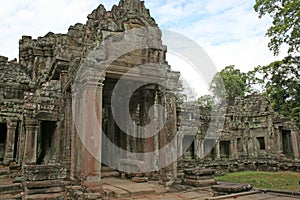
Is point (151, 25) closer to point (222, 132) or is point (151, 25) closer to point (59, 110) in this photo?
point (59, 110)

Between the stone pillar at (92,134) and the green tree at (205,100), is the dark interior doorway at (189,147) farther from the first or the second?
the green tree at (205,100)

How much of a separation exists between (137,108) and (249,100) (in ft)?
47.8

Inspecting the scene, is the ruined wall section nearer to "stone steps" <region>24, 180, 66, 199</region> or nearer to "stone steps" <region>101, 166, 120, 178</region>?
"stone steps" <region>101, 166, 120, 178</region>

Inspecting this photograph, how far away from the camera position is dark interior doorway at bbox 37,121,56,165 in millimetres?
10384

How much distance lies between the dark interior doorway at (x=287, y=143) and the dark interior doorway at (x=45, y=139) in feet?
62.2

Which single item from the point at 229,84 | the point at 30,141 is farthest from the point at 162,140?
the point at 229,84

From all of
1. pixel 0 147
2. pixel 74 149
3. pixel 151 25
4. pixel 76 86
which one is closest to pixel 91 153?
Answer: pixel 74 149

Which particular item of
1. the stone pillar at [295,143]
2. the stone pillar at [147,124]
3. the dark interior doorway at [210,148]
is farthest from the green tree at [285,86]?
the stone pillar at [147,124]

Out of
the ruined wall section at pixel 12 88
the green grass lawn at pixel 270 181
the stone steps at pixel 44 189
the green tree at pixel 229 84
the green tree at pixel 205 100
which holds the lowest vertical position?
the green grass lawn at pixel 270 181

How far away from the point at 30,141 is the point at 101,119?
4312 mm

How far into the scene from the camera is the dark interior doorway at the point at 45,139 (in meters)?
10.4

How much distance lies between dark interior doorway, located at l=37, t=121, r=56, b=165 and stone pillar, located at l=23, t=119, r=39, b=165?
73cm

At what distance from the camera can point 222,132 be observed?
19641 millimetres

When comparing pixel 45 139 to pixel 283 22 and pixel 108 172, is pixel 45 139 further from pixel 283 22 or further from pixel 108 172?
pixel 283 22
